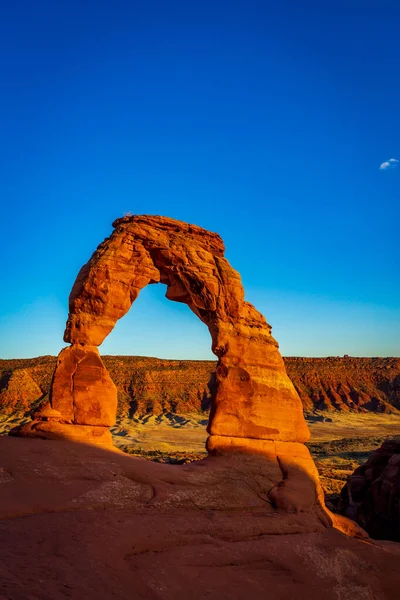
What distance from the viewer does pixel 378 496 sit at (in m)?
14.4

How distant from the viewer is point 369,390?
Result: 220 feet

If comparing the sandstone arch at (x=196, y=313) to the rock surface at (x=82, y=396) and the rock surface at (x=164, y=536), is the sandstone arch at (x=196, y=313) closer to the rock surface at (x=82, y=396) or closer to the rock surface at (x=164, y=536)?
the rock surface at (x=82, y=396)

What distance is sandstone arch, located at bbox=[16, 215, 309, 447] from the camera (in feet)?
38.1

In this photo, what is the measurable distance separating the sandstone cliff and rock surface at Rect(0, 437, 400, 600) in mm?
45402

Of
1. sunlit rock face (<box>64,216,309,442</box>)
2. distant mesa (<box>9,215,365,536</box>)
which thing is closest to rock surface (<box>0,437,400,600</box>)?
distant mesa (<box>9,215,365,536</box>)

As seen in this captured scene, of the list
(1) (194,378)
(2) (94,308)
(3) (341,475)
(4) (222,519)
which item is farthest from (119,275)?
(1) (194,378)

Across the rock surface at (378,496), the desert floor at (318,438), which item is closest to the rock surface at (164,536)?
the rock surface at (378,496)

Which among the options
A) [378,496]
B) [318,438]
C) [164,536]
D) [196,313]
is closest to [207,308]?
[196,313]

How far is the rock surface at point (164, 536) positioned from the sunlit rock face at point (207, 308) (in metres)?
1.40

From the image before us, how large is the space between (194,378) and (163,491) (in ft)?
186

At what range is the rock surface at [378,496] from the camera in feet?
45.4

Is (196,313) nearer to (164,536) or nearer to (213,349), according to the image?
(213,349)

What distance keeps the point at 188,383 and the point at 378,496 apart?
4975 centimetres

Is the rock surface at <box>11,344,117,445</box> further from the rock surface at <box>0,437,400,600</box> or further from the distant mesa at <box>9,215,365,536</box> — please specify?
the rock surface at <box>0,437,400,600</box>
